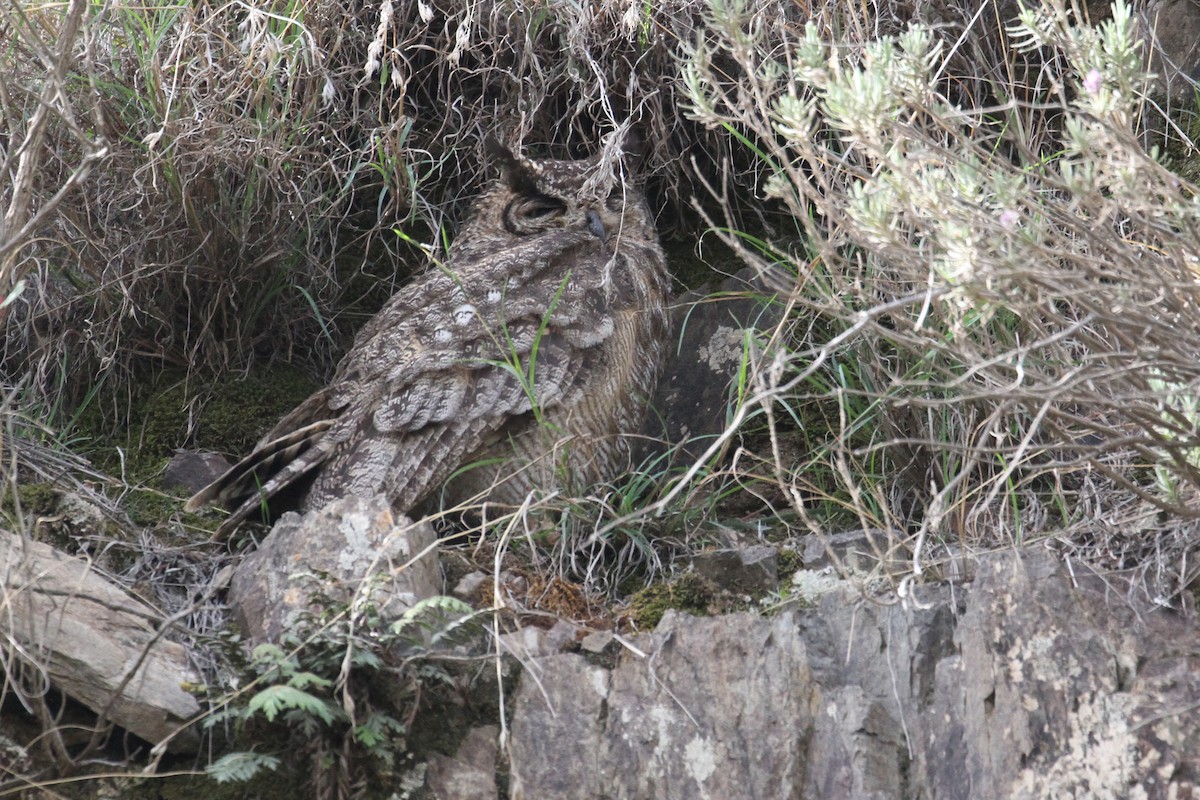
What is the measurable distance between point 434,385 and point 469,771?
1399 millimetres

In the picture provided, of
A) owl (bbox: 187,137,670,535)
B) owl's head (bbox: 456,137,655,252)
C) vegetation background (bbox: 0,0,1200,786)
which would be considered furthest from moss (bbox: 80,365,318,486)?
owl's head (bbox: 456,137,655,252)

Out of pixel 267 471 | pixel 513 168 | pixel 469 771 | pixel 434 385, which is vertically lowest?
pixel 469 771

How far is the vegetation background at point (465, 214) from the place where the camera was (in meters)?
2.83

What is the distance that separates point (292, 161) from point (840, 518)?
210 centimetres

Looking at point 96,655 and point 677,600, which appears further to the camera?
point 677,600

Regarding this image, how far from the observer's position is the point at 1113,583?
233 cm

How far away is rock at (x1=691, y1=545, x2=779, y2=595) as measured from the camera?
9.92 ft

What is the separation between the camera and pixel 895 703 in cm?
234

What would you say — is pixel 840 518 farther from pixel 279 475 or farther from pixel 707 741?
pixel 279 475

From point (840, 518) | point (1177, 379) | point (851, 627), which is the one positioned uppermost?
point (1177, 379)

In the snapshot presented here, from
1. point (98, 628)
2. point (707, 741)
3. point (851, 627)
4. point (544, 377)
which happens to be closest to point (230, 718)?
point (98, 628)

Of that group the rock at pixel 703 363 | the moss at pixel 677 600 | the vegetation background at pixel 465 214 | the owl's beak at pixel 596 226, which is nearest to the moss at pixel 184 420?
the vegetation background at pixel 465 214

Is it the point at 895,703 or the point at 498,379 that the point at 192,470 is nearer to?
the point at 498,379

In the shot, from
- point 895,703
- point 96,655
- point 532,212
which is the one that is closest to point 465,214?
point 532,212
